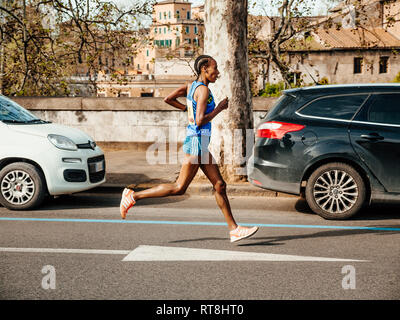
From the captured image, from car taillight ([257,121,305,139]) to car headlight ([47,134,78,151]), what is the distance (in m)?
2.75

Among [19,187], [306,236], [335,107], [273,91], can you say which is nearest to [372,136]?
[335,107]

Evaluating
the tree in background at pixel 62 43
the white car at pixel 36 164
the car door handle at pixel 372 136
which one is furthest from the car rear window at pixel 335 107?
the tree in background at pixel 62 43

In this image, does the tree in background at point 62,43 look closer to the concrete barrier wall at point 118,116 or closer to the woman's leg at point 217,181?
the concrete barrier wall at point 118,116

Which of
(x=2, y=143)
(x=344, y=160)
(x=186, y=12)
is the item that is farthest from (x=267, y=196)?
(x=186, y=12)

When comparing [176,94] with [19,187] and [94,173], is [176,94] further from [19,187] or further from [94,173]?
[19,187]

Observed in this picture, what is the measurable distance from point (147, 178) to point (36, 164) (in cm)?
258

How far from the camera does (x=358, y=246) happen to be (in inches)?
229

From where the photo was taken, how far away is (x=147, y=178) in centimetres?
1009

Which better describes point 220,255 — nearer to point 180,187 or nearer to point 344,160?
point 180,187

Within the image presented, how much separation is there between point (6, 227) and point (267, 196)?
4257 millimetres

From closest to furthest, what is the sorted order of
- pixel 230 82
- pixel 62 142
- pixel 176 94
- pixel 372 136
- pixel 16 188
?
1. pixel 176 94
2. pixel 372 136
3. pixel 16 188
4. pixel 62 142
5. pixel 230 82

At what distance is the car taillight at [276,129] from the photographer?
24.1 feet

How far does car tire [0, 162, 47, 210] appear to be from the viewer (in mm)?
7770

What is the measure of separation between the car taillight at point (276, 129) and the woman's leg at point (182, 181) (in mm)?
1883
